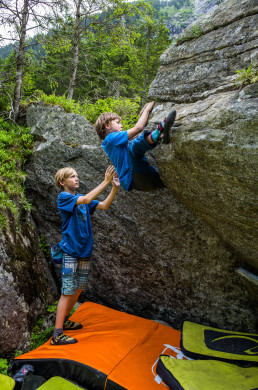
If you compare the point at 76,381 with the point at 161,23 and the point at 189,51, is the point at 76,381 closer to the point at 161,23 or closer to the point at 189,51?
the point at 189,51

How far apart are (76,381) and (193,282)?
2271mm

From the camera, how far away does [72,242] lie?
13.0ft

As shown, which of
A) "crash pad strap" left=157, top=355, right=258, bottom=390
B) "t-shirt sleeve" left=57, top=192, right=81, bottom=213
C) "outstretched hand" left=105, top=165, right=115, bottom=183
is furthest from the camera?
"t-shirt sleeve" left=57, top=192, right=81, bottom=213

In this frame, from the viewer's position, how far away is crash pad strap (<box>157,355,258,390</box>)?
2.61 meters

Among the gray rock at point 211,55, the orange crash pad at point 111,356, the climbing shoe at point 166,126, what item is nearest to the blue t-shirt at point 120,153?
the climbing shoe at point 166,126

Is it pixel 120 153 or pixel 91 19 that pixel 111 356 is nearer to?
pixel 120 153

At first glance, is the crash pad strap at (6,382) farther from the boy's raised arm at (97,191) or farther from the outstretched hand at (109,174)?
the outstretched hand at (109,174)

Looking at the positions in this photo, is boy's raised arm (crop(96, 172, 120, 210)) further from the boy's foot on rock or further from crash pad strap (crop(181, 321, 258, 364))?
crash pad strap (crop(181, 321, 258, 364))

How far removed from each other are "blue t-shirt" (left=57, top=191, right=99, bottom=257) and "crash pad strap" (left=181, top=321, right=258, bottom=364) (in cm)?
195

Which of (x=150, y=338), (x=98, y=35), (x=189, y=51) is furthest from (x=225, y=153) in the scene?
(x=98, y=35)

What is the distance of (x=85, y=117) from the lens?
5.50 meters

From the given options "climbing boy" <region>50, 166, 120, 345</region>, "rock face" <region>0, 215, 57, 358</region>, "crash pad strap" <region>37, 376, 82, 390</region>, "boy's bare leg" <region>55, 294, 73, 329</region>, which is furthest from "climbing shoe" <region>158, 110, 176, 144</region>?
"rock face" <region>0, 215, 57, 358</region>

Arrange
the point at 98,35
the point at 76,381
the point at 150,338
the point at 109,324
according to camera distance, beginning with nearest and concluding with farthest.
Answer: the point at 76,381, the point at 150,338, the point at 109,324, the point at 98,35

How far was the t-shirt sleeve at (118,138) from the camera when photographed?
318cm
